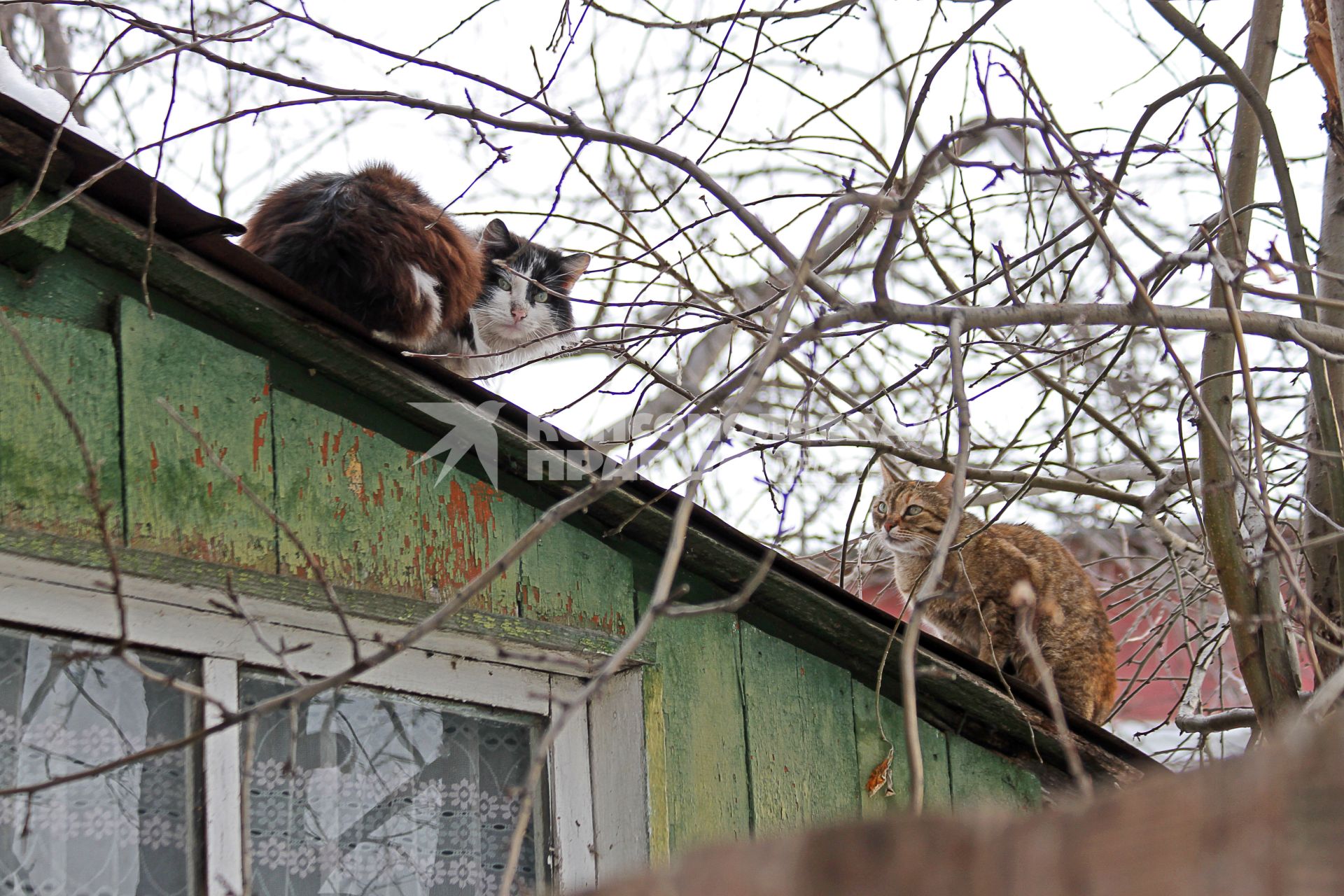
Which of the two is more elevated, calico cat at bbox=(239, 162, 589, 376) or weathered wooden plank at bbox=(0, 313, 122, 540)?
calico cat at bbox=(239, 162, 589, 376)

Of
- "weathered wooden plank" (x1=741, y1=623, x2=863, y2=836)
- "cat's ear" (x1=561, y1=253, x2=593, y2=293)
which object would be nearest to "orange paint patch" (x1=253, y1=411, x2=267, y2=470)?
"weathered wooden plank" (x1=741, y1=623, x2=863, y2=836)

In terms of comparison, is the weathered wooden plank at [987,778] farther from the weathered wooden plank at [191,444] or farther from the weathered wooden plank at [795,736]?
the weathered wooden plank at [191,444]

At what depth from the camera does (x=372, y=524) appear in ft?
7.85

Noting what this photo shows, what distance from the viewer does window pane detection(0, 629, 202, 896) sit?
6.14 feet

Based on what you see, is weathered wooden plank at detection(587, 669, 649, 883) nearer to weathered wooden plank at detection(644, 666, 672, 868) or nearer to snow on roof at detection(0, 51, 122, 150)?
weathered wooden plank at detection(644, 666, 672, 868)

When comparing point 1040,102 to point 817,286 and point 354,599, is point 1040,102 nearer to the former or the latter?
point 817,286

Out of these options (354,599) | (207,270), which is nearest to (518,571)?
(354,599)

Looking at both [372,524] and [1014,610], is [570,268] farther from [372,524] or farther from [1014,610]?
[372,524]

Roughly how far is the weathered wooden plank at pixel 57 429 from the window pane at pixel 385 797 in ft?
1.29

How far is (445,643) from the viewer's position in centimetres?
241

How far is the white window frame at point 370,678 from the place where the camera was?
195cm

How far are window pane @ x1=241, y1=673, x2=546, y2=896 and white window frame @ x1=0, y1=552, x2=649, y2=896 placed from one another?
47 mm

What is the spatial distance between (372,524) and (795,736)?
3.45 feet

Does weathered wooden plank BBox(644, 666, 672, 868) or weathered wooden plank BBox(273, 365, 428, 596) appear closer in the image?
weathered wooden plank BBox(273, 365, 428, 596)
